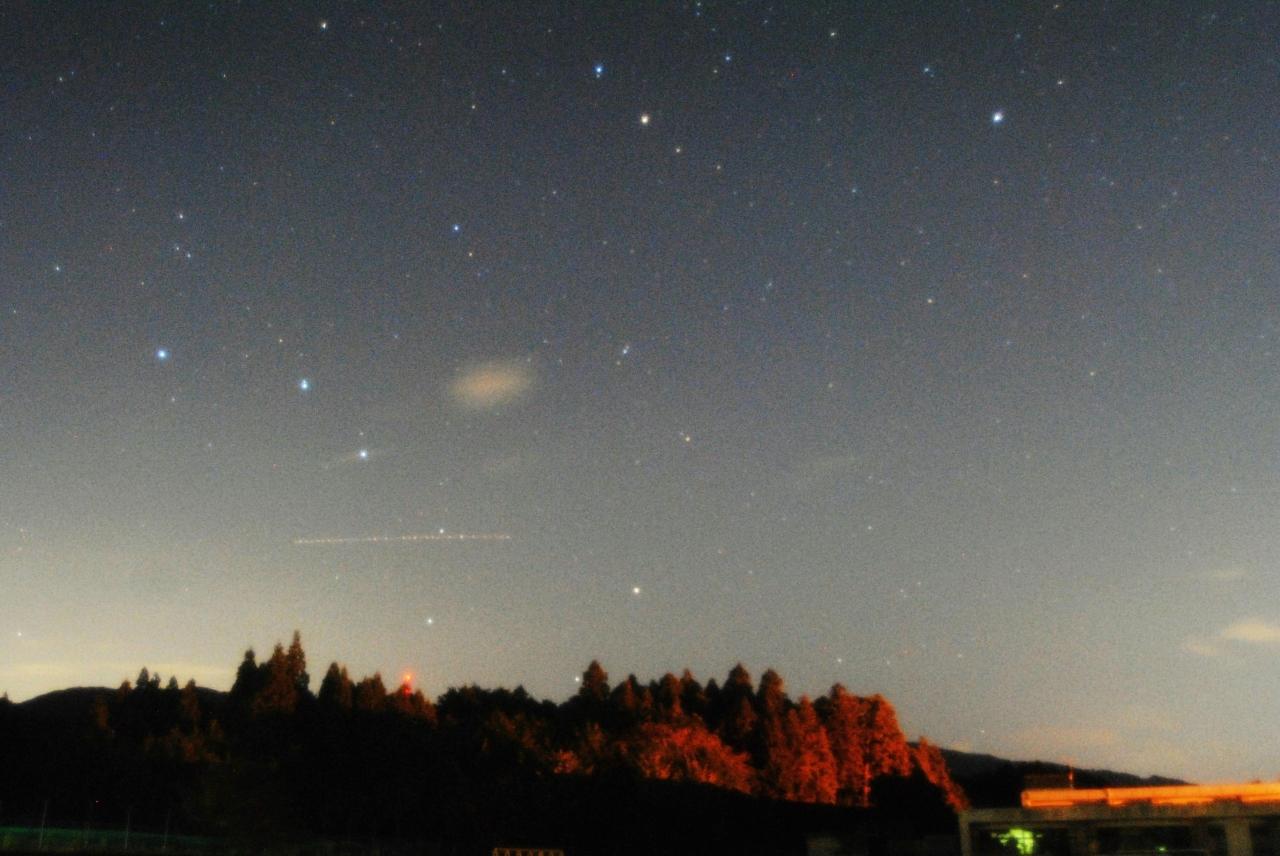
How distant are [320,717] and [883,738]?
111 ft

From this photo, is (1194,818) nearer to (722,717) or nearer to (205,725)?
(722,717)

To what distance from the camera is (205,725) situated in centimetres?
6969

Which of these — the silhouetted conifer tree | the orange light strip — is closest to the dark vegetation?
the silhouetted conifer tree

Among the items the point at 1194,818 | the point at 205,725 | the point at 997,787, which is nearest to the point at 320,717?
the point at 205,725

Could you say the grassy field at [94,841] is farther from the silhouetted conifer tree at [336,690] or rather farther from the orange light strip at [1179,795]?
the orange light strip at [1179,795]

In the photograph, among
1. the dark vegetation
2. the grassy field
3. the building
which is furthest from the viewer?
the dark vegetation

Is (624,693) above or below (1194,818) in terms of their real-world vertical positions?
above

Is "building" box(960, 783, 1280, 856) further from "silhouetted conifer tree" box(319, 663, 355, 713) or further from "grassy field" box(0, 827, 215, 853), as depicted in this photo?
"silhouetted conifer tree" box(319, 663, 355, 713)

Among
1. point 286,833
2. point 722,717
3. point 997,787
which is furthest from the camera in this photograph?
point 997,787

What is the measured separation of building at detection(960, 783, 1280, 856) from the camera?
33.5 m

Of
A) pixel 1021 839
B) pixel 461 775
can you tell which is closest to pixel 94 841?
pixel 461 775

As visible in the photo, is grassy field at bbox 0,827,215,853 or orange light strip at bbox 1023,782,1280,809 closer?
orange light strip at bbox 1023,782,1280,809

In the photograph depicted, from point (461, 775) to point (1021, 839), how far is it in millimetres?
28702

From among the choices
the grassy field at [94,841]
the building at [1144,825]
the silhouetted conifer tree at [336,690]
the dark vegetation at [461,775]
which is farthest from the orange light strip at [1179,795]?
the silhouetted conifer tree at [336,690]
